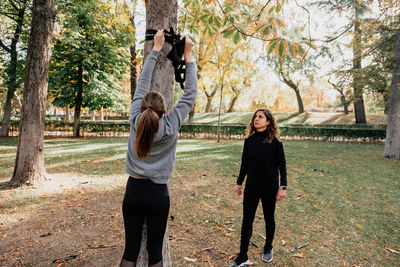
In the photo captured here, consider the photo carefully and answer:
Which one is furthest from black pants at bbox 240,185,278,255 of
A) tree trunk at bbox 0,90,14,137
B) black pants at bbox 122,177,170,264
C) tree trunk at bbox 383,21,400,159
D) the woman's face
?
tree trunk at bbox 0,90,14,137

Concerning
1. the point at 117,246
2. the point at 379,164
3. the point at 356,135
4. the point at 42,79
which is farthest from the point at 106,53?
the point at 356,135

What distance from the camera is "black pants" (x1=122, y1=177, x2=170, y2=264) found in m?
1.72

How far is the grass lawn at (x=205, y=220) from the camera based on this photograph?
10.4ft

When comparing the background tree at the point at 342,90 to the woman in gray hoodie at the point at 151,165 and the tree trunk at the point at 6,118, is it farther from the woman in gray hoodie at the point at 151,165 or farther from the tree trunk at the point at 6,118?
the tree trunk at the point at 6,118

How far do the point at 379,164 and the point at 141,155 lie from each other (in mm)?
11358

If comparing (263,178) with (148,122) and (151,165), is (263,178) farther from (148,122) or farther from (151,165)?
(148,122)

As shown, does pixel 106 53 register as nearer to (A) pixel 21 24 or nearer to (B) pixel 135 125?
(A) pixel 21 24

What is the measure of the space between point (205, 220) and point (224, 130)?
601 inches

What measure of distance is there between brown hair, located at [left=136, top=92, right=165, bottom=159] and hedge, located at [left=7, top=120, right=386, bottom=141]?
17.0m

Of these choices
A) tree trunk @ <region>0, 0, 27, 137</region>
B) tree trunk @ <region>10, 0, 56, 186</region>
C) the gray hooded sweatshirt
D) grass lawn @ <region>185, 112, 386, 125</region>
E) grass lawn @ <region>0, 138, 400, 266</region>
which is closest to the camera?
the gray hooded sweatshirt

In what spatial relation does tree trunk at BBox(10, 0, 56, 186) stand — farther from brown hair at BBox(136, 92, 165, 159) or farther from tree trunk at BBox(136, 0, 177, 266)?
brown hair at BBox(136, 92, 165, 159)

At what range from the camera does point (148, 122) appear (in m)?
1.59

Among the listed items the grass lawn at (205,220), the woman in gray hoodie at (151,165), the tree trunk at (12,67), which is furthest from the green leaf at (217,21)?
the tree trunk at (12,67)

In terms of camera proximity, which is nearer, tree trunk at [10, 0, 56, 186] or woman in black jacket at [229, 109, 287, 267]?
woman in black jacket at [229, 109, 287, 267]
